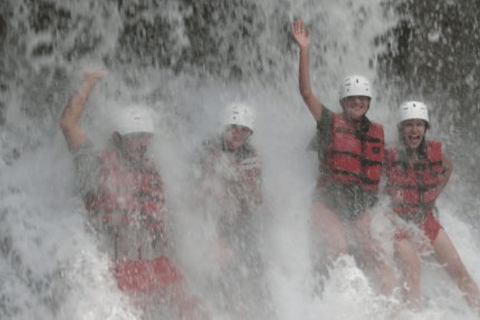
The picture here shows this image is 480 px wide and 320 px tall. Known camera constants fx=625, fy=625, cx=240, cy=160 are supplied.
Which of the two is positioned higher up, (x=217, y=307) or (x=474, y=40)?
(x=474, y=40)

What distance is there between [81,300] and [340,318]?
1810 millimetres

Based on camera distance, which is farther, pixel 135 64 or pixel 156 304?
pixel 135 64

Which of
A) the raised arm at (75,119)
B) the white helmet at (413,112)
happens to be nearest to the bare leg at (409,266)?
the white helmet at (413,112)

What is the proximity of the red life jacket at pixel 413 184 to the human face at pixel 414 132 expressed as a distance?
11 centimetres

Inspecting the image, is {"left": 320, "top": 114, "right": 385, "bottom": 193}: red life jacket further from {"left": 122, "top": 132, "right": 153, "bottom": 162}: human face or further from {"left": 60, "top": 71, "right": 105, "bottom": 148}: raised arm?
{"left": 60, "top": 71, "right": 105, "bottom": 148}: raised arm

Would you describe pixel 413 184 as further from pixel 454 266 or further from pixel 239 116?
pixel 239 116

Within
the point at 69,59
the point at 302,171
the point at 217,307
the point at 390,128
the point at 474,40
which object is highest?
the point at 474,40

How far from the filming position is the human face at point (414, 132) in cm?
516

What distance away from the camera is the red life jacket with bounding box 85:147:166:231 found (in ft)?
14.6

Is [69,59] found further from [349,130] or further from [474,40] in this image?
[474,40]

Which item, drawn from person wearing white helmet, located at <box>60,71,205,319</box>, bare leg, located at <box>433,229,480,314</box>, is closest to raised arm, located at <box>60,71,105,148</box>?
person wearing white helmet, located at <box>60,71,205,319</box>

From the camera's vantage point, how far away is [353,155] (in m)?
5.03

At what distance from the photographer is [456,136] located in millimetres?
6914

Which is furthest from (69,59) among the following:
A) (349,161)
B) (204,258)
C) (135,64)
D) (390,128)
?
(390,128)
